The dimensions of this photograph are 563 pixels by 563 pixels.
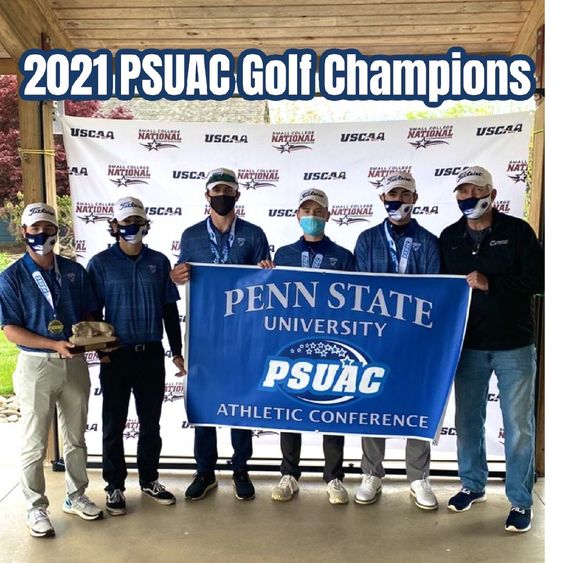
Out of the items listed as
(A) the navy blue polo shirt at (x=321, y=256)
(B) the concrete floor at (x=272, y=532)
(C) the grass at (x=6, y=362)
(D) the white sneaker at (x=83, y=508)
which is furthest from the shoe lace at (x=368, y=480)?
(C) the grass at (x=6, y=362)

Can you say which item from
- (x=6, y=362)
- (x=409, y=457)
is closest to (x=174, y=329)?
(x=409, y=457)

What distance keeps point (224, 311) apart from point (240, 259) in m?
0.32

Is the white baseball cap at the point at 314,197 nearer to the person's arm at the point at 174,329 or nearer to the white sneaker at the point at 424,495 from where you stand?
the person's arm at the point at 174,329

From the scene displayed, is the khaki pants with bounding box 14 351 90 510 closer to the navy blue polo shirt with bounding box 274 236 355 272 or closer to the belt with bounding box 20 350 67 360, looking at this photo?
the belt with bounding box 20 350 67 360

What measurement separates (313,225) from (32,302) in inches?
62.1

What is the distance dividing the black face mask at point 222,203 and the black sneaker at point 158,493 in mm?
1674

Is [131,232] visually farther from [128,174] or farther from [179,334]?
[128,174]

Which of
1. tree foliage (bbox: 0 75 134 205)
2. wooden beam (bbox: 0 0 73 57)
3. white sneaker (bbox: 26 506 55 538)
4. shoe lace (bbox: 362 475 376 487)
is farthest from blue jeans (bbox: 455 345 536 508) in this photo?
tree foliage (bbox: 0 75 134 205)

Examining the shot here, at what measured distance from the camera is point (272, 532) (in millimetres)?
3732

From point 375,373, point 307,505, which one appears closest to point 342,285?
point 375,373

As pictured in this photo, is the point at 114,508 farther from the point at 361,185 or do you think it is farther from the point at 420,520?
the point at 361,185

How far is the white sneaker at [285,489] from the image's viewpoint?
13.6 feet

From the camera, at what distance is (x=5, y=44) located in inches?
167

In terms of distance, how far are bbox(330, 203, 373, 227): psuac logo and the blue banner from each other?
951mm
